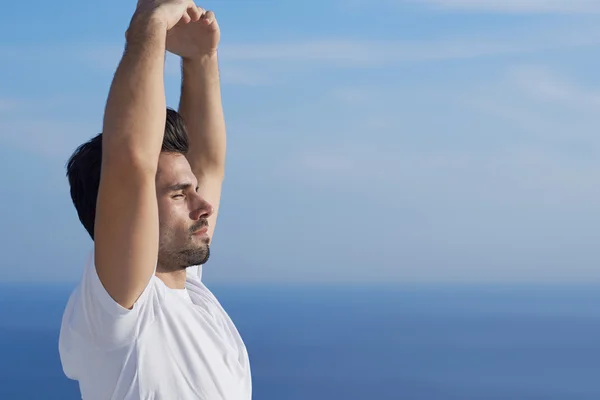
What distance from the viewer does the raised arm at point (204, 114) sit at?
238 centimetres

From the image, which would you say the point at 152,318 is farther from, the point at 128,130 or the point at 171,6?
the point at 171,6

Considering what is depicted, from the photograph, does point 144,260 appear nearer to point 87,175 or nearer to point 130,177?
point 130,177

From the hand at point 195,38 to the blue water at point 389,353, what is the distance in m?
30.2

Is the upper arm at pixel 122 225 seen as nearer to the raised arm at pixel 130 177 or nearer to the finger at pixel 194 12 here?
the raised arm at pixel 130 177

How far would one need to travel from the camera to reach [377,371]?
41562 millimetres

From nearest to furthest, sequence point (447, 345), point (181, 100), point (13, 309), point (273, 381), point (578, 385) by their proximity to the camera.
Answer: point (181, 100) → point (273, 381) → point (578, 385) → point (447, 345) → point (13, 309)

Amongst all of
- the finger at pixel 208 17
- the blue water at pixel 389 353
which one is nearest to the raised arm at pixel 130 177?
the finger at pixel 208 17

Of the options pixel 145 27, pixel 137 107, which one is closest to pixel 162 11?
pixel 145 27

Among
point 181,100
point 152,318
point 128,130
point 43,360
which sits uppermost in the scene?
point 181,100

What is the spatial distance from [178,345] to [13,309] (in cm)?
→ 6888

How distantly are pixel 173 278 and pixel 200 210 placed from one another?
168 millimetres

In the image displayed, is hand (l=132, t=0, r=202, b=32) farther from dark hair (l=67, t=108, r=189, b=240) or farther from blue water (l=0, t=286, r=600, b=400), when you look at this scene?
blue water (l=0, t=286, r=600, b=400)

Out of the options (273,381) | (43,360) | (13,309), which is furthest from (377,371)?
(13,309)

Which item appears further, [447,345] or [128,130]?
[447,345]
